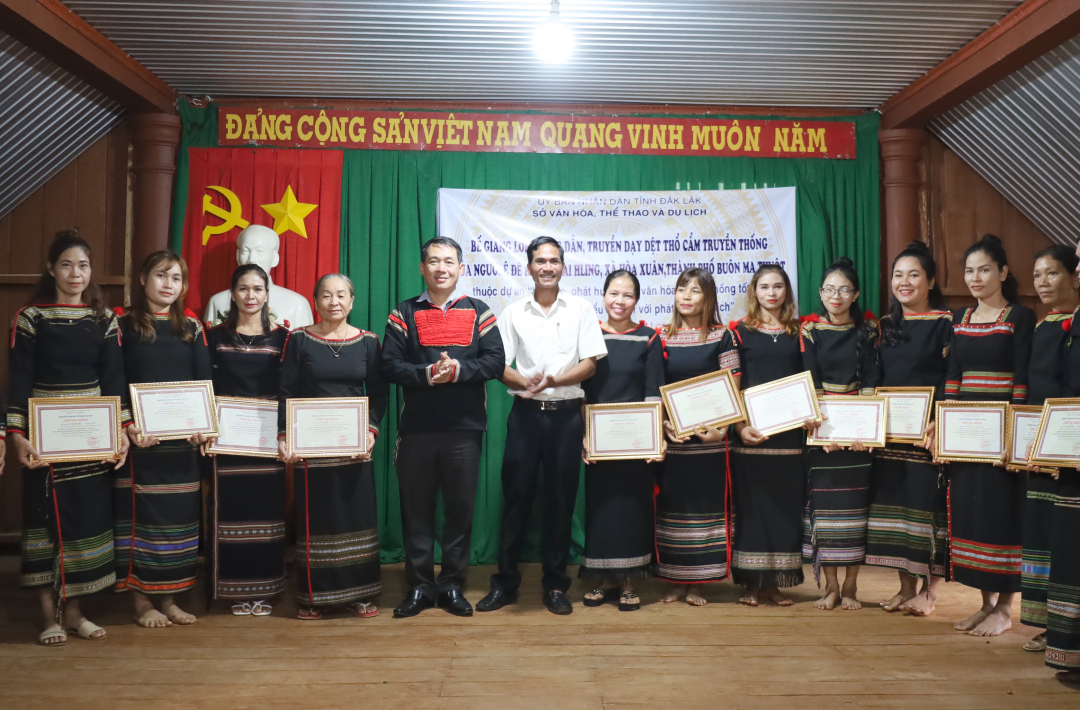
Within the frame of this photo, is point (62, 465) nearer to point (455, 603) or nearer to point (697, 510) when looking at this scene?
point (455, 603)

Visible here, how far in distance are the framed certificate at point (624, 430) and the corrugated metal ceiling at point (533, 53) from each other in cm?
195

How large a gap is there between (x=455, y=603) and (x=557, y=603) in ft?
1.54

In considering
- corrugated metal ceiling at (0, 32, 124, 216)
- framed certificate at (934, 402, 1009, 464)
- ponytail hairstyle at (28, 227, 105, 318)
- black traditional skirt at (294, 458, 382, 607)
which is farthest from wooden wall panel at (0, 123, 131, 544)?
framed certificate at (934, 402, 1009, 464)

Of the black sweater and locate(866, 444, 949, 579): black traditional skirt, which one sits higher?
the black sweater

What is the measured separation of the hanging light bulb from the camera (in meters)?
3.58

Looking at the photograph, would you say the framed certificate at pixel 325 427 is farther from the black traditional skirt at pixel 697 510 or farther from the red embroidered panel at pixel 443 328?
the black traditional skirt at pixel 697 510

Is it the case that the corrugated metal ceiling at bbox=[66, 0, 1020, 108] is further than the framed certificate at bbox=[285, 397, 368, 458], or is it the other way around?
the corrugated metal ceiling at bbox=[66, 0, 1020, 108]

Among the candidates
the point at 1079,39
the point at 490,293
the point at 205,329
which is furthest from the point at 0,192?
the point at 1079,39

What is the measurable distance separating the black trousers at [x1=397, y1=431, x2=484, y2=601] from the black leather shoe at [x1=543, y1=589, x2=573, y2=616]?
1.42ft

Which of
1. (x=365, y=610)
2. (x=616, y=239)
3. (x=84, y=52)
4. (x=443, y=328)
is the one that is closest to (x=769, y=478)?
(x=443, y=328)

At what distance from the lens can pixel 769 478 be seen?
361 cm

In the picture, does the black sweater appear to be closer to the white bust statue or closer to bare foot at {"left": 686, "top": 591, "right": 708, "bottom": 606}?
the white bust statue

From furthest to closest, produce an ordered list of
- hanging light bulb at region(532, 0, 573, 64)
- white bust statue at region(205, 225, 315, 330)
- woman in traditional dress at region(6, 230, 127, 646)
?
white bust statue at region(205, 225, 315, 330) → hanging light bulb at region(532, 0, 573, 64) → woman in traditional dress at region(6, 230, 127, 646)

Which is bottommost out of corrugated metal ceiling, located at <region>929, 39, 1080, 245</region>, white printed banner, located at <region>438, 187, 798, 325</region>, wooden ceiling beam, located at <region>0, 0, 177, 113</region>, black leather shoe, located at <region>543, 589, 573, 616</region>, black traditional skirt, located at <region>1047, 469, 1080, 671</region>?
black leather shoe, located at <region>543, 589, 573, 616</region>
